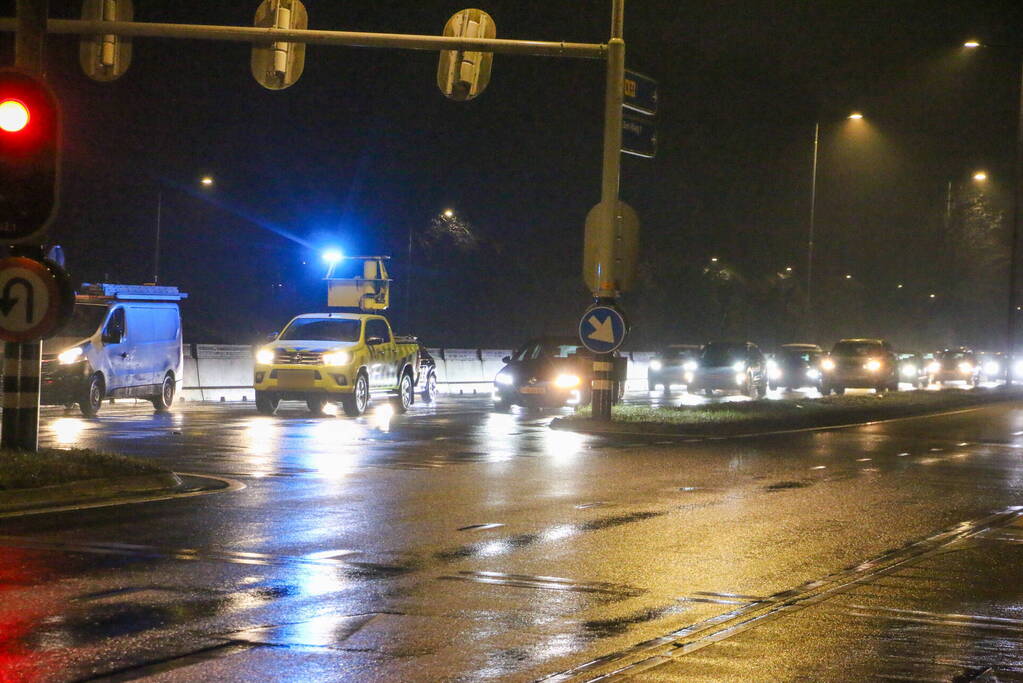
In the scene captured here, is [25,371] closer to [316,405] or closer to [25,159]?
[25,159]

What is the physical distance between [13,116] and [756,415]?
62.0 ft

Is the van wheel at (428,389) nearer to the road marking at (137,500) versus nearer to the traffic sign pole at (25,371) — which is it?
the road marking at (137,500)

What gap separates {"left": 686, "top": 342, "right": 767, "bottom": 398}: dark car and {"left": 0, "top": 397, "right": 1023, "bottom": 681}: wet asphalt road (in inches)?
954

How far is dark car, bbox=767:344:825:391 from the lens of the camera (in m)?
53.1

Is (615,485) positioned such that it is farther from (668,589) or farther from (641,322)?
(641,322)

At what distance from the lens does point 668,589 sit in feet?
29.0

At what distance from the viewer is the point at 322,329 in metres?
27.3

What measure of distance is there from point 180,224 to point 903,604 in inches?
2653

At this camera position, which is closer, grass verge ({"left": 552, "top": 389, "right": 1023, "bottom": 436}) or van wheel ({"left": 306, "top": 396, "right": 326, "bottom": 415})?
grass verge ({"left": 552, "top": 389, "right": 1023, "bottom": 436})

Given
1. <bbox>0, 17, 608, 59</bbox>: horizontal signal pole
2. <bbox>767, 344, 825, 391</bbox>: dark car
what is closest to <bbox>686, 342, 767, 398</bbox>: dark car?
<bbox>767, 344, 825, 391</bbox>: dark car

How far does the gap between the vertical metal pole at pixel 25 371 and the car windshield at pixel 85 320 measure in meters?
11.1

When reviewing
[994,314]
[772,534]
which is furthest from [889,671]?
[994,314]

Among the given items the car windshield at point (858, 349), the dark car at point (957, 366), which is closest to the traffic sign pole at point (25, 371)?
the car windshield at point (858, 349)

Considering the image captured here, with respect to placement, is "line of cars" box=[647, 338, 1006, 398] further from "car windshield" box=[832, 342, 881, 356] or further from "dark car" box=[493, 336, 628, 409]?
"dark car" box=[493, 336, 628, 409]
